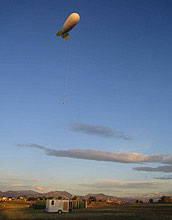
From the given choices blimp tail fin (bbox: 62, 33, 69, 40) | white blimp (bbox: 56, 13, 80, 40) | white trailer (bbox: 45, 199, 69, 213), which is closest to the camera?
white blimp (bbox: 56, 13, 80, 40)

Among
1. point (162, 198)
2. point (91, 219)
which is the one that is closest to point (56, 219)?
point (91, 219)

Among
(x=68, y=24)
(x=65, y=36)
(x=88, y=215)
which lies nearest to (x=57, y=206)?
(x=88, y=215)

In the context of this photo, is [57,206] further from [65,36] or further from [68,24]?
[68,24]

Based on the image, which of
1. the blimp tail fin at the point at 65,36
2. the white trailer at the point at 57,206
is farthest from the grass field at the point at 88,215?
the blimp tail fin at the point at 65,36

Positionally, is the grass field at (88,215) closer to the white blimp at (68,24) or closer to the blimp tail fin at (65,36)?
the blimp tail fin at (65,36)

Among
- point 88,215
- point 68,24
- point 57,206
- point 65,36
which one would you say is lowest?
point 88,215

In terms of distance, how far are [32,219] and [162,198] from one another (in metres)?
112

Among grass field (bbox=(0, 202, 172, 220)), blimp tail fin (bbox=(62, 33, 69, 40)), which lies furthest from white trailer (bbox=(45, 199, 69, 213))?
blimp tail fin (bbox=(62, 33, 69, 40))

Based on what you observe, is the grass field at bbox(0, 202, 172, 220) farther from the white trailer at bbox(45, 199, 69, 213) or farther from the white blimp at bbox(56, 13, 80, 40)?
the white blimp at bbox(56, 13, 80, 40)

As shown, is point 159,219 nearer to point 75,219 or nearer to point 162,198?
point 75,219

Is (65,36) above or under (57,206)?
above

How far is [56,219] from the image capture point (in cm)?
2709

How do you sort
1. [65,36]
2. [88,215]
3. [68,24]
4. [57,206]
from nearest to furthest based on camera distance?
[68,24] < [65,36] < [88,215] < [57,206]

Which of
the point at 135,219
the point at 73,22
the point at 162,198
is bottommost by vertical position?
the point at 162,198
